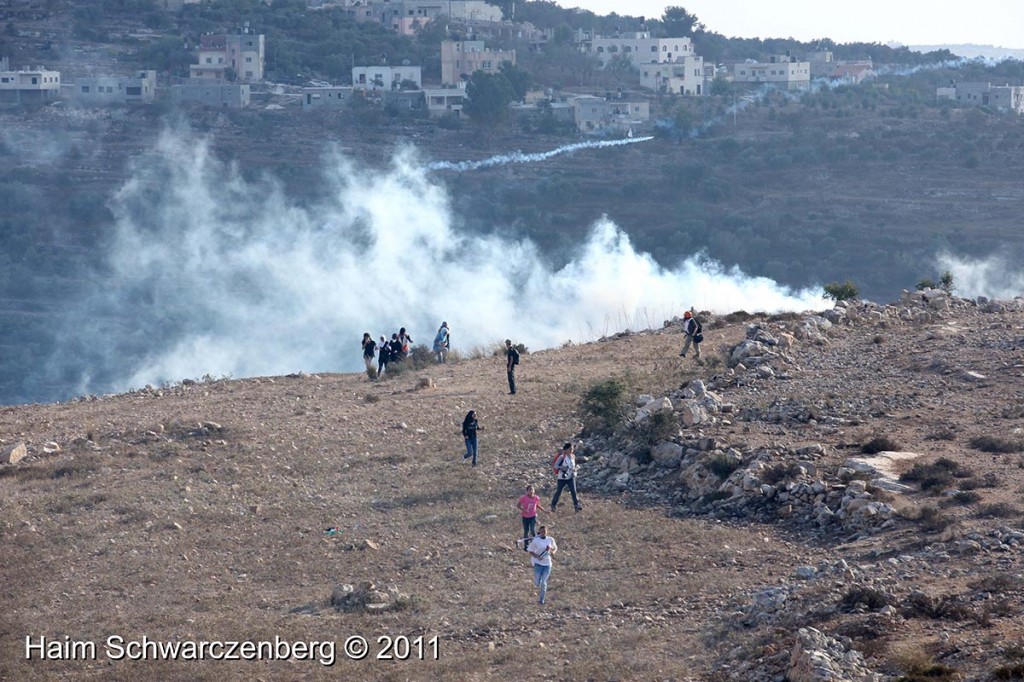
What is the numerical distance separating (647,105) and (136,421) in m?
72.9

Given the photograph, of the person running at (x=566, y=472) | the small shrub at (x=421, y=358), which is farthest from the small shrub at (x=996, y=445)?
the small shrub at (x=421, y=358)

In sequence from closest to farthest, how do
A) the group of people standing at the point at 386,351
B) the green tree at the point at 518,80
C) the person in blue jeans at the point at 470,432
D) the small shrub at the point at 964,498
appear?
the small shrub at the point at 964,498 < the person in blue jeans at the point at 470,432 < the group of people standing at the point at 386,351 < the green tree at the point at 518,80

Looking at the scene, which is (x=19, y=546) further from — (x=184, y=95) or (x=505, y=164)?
(x=184, y=95)

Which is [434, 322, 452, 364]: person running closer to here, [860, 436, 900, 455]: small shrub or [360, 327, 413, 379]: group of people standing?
[360, 327, 413, 379]: group of people standing

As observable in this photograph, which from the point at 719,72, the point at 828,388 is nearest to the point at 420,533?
the point at 828,388

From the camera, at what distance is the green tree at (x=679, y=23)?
128 m

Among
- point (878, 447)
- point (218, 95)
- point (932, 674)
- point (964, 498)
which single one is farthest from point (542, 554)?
point (218, 95)

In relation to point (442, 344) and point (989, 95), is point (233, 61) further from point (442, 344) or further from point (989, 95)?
point (442, 344)

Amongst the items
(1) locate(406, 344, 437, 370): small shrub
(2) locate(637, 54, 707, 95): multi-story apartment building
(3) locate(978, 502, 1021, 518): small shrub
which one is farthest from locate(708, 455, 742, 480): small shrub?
(2) locate(637, 54, 707, 95): multi-story apartment building

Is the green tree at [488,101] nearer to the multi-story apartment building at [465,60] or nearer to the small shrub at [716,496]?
the multi-story apartment building at [465,60]

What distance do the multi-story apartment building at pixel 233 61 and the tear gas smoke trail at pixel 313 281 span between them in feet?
42.4

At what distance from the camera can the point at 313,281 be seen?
7050 cm

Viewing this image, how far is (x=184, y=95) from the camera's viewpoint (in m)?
94.4

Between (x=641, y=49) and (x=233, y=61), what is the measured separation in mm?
30565
